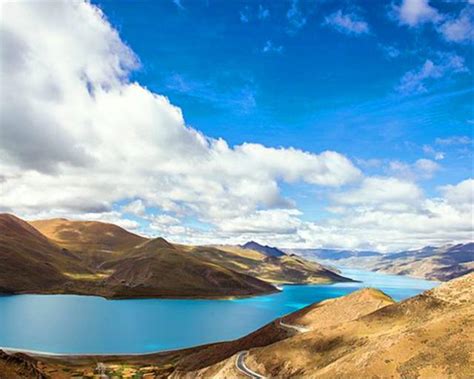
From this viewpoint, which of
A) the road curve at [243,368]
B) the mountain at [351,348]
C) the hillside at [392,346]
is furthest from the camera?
the road curve at [243,368]

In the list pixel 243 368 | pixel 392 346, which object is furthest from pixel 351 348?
pixel 243 368

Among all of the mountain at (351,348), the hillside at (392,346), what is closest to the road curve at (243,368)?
the mountain at (351,348)

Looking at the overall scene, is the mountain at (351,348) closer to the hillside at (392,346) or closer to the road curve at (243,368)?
the hillside at (392,346)

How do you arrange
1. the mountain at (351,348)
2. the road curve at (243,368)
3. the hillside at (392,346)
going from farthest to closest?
1. the road curve at (243,368)
2. the mountain at (351,348)
3. the hillside at (392,346)

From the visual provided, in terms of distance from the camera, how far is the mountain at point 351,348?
74.1 m

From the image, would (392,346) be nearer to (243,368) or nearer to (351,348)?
(351,348)

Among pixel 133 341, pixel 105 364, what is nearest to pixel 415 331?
pixel 105 364

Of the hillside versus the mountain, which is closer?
the hillside

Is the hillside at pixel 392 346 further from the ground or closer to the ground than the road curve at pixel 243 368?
further from the ground

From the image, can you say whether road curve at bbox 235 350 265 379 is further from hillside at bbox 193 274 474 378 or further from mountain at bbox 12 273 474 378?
hillside at bbox 193 274 474 378

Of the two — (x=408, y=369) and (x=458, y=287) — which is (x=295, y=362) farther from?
(x=458, y=287)

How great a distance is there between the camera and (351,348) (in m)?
92.6

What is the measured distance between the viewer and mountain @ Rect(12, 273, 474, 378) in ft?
243

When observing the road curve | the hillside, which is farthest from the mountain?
the road curve
